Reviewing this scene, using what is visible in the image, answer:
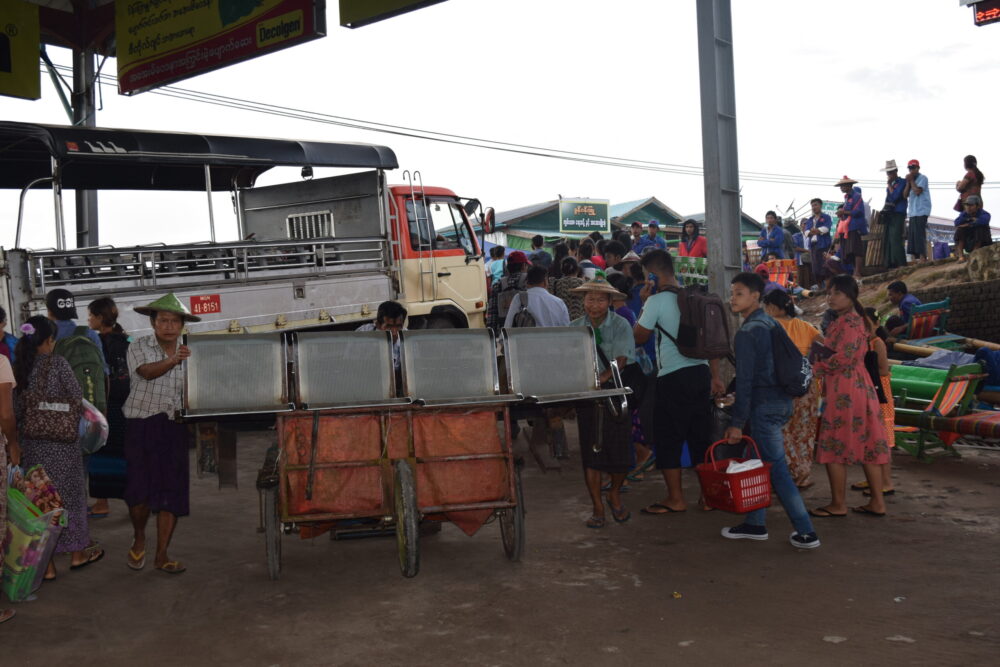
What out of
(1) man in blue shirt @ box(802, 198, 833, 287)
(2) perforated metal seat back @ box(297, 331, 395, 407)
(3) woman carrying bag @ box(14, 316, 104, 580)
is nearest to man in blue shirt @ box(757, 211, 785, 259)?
(1) man in blue shirt @ box(802, 198, 833, 287)

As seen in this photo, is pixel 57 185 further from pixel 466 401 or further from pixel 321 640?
pixel 321 640

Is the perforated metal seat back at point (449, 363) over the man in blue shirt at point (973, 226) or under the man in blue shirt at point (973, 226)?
under

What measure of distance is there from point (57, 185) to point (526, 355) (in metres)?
6.15

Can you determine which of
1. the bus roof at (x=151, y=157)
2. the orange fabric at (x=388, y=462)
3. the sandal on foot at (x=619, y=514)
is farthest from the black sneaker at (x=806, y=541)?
the bus roof at (x=151, y=157)

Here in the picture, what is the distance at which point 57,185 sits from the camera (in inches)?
373

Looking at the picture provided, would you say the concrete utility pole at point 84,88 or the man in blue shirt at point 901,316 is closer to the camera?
the man in blue shirt at point 901,316

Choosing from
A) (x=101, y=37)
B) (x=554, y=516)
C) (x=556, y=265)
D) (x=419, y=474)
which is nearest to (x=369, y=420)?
(x=419, y=474)

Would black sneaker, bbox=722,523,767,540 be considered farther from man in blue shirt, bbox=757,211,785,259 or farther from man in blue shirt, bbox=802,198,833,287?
man in blue shirt, bbox=757,211,785,259

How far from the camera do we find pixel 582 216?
41.0 meters

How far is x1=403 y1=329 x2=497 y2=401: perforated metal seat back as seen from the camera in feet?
19.0

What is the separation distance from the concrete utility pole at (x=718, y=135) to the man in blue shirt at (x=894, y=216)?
8.03 metres

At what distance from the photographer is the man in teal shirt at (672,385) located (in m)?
6.96

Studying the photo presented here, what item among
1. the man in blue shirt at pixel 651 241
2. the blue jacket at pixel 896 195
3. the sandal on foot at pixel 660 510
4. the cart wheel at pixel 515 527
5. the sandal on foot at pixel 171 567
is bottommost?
the sandal on foot at pixel 660 510

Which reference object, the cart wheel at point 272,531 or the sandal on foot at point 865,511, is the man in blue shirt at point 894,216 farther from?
the cart wheel at point 272,531
